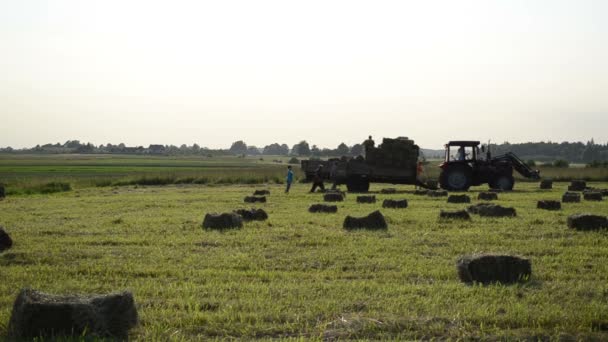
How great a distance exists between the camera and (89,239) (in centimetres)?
1309

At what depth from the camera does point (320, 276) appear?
30.4 ft

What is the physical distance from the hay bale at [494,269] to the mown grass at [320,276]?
0.87 feet

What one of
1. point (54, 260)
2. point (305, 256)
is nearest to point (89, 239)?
point (54, 260)

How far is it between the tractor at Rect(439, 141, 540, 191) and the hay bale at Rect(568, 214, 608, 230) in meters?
18.8

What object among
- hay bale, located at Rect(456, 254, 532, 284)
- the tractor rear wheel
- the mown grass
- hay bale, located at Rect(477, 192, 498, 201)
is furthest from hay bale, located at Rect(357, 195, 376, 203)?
hay bale, located at Rect(456, 254, 532, 284)

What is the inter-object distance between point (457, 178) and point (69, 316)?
28.3 meters

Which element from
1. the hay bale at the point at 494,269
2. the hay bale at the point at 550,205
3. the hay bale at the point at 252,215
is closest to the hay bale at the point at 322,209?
the hay bale at the point at 252,215

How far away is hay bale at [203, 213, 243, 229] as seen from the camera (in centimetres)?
1483

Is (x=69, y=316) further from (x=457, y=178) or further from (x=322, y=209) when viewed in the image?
(x=457, y=178)

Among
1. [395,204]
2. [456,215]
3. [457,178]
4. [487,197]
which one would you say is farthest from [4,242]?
[457,178]

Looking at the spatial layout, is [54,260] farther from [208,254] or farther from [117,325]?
[117,325]

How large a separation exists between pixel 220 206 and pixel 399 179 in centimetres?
1275

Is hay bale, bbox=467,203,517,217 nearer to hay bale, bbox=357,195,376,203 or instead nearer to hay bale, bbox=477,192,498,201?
hay bale, bbox=357,195,376,203

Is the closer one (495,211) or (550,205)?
(495,211)
